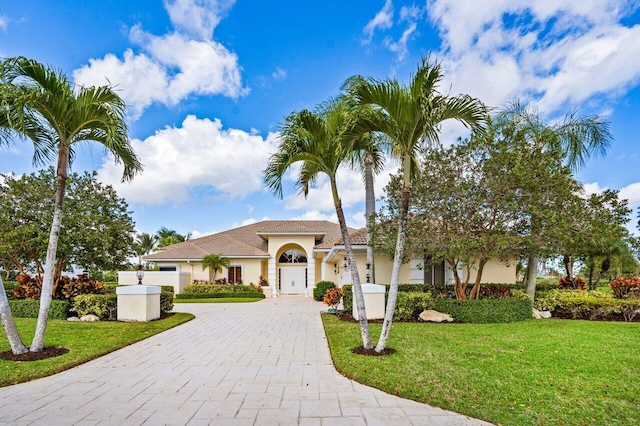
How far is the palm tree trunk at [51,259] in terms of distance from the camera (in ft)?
23.2

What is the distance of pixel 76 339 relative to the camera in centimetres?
896

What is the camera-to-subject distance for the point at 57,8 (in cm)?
1009

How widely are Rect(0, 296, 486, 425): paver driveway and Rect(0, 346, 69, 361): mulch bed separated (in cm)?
86

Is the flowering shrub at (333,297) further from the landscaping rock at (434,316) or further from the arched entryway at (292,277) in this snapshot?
the arched entryway at (292,277)

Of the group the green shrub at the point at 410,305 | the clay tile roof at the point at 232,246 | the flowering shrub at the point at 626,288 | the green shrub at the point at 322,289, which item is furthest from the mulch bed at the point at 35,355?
the flowering shrub at the point at 626,288

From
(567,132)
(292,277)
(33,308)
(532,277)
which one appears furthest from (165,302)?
(567,132)

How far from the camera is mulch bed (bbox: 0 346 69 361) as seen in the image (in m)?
6.83

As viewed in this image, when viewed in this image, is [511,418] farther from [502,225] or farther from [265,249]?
[265,249]

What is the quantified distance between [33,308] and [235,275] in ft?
46.0

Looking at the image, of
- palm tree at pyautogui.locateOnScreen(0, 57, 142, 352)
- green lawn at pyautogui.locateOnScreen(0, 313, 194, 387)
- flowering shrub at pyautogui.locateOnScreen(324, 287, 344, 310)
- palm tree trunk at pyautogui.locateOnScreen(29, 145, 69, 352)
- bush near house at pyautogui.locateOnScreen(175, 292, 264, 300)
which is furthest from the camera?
bush near house at pyautogui.locateOnScreen(175, 292, 264, 300)

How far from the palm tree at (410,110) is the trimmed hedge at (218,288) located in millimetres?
17828

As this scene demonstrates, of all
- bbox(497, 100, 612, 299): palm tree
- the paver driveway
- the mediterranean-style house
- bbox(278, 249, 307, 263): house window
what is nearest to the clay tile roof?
the mediterranean-style house

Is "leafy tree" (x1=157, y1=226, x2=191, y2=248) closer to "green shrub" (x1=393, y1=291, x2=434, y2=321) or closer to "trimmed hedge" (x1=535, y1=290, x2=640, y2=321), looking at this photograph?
"green shrub" (x1=393, y1=291, x2=434, y2=321)

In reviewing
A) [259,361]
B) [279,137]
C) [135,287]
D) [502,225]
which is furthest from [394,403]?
[135,287]
